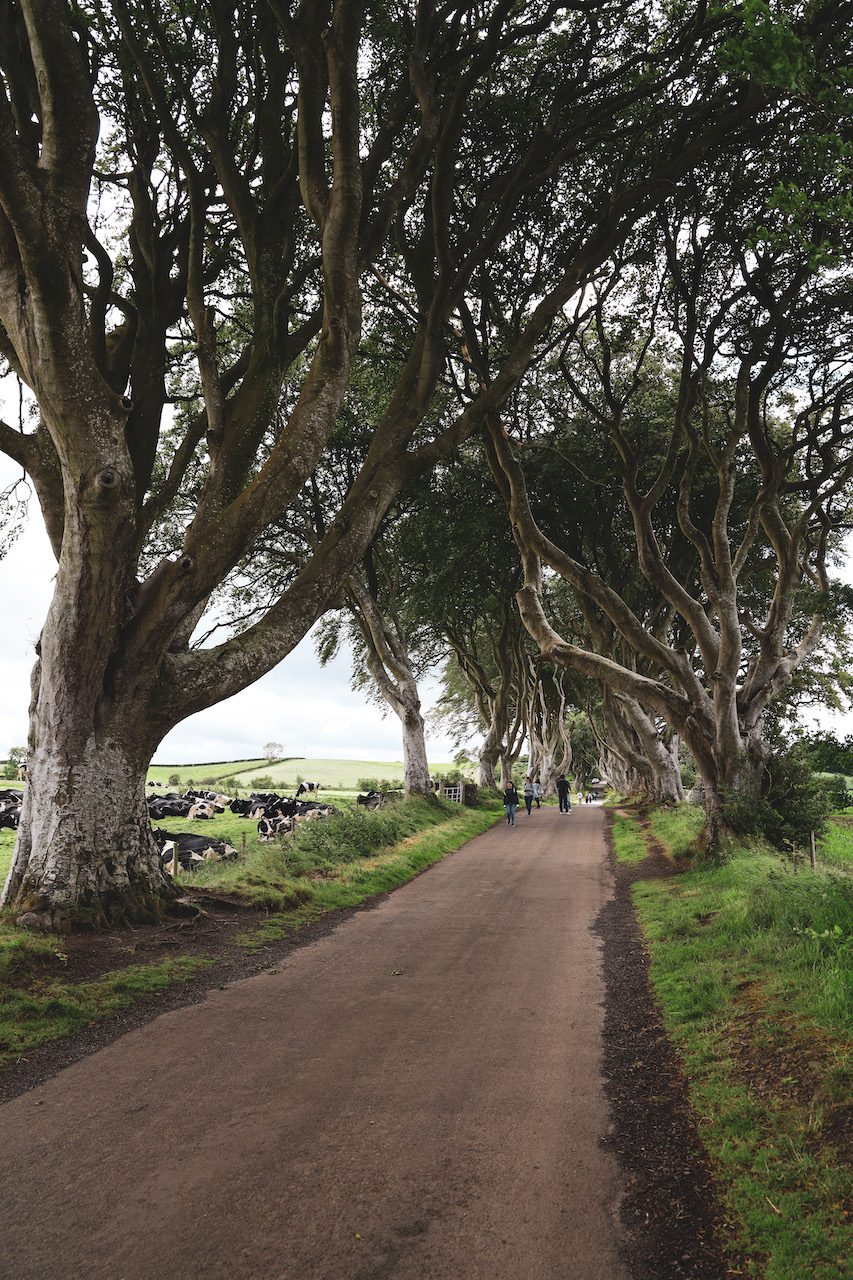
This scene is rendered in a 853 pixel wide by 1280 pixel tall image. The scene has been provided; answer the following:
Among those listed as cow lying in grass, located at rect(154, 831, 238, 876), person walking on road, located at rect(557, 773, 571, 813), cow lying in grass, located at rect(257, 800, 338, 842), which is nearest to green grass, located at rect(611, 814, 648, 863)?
person walking on road, located at rect(557, 773, 571, 813)

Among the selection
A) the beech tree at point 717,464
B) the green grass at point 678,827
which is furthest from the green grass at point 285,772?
the beech tree at point 717,464

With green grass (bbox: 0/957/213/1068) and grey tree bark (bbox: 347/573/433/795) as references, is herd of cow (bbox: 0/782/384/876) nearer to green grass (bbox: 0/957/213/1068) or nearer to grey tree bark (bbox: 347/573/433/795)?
grey tree bark (bbox: 347/573/433/795)

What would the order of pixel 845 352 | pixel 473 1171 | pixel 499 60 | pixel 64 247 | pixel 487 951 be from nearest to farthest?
1. pixel 473 1171
2. pixel 64 247
3. pixel 487 951
4. pixel 499 60
5. pixel 845 352

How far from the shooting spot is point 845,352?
49.1 ft

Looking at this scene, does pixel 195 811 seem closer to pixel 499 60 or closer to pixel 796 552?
pixel 796 552

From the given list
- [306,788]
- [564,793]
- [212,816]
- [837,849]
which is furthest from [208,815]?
[837,849]

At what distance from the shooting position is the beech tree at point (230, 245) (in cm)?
884

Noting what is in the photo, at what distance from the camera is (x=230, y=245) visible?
44.9 ft

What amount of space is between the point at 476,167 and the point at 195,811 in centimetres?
2337

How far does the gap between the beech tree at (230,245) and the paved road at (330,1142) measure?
365 centimetres

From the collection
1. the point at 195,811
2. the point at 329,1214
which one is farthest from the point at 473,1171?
the point at 195,811

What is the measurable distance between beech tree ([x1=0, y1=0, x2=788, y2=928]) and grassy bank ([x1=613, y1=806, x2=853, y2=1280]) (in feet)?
20.3

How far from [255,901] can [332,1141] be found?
6919 mm

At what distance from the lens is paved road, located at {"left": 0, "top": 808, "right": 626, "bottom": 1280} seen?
345cm
